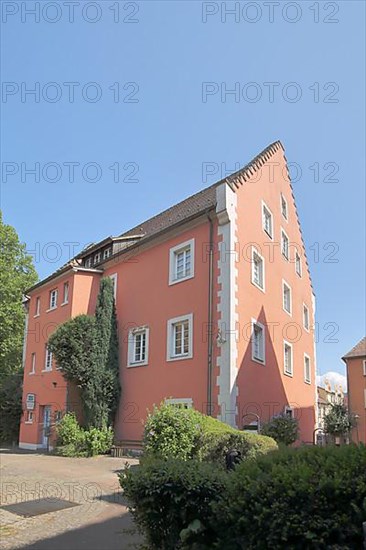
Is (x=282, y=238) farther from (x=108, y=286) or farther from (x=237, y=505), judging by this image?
(x=237, y=505)

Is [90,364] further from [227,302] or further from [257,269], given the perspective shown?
[257,269]

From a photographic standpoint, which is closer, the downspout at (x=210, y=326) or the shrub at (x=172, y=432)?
the shrub at (x=172, y=432)

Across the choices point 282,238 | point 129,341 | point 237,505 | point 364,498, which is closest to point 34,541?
point 237,505

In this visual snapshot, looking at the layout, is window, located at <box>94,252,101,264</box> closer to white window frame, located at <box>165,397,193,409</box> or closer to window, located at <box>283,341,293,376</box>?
white window frame, located at <box>165,397,193,409</box>

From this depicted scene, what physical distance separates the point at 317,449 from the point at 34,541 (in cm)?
445

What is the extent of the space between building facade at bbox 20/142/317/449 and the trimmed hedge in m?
10.7

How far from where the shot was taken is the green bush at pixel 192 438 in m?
10.5

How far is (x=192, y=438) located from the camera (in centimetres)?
1175

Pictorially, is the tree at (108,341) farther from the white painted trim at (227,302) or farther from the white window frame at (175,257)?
the white painted trim at (227,302)

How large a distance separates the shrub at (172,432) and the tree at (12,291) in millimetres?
19592

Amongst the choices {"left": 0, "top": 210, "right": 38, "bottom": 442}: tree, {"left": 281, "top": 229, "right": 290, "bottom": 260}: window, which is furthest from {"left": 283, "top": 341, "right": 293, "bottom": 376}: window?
{"left": 0, "top": 210, "right": 38, "bottom": 442}: tree

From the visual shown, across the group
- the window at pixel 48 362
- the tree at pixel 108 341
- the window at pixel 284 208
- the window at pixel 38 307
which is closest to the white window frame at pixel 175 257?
the tree at pixel 108 341

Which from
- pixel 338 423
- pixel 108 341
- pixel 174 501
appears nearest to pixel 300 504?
pixel 174 501

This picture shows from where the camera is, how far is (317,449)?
4.74 m
